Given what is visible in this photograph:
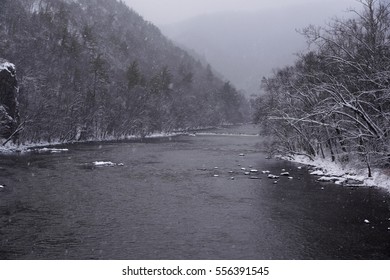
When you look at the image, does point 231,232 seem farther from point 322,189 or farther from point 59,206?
point 322,189

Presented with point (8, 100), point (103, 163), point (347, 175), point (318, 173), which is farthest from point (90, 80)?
point (347, 175)

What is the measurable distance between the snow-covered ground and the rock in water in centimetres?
4010

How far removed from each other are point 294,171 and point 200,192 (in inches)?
544

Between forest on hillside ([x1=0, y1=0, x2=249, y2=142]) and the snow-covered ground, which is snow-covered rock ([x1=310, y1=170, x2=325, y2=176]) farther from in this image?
forest on hillside ([x1=0, y1=0, x2=249, y2=142])

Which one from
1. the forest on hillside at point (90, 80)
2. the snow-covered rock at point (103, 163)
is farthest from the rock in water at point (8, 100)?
the snow-covered rock at point (103, 163)

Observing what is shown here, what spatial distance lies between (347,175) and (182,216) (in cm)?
1861

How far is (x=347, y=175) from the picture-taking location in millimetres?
32812

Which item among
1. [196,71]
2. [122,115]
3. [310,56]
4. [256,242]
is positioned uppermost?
[196,71]

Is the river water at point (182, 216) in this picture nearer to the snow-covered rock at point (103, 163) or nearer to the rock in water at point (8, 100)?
the snow-covered rock at point (103, 163)

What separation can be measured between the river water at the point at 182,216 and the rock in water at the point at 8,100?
58.8 ft

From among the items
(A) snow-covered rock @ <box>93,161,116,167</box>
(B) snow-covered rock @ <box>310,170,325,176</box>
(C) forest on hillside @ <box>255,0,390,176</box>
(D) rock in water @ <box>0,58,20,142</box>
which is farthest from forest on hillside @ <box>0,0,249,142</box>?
(C) forest on hillside @ <box>255,0,390,176</box>

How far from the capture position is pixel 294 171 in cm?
3684

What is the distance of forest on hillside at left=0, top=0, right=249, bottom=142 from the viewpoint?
65.4 metres
